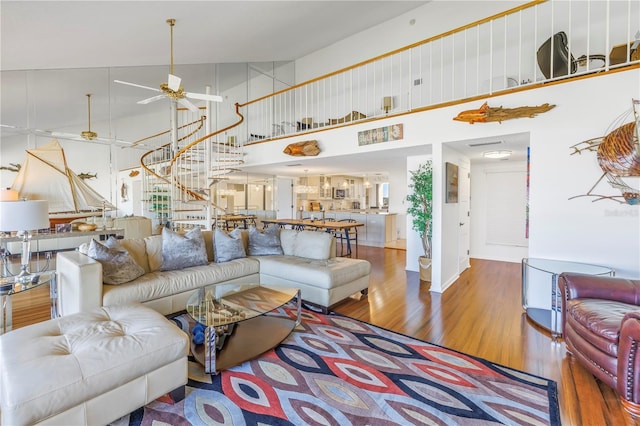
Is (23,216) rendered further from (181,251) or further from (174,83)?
(174,83)

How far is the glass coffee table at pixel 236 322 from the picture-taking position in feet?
7.28

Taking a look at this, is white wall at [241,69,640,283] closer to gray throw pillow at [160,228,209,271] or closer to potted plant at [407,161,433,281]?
potted plant at [407,161,433,281]

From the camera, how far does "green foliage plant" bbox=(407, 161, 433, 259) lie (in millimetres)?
4691

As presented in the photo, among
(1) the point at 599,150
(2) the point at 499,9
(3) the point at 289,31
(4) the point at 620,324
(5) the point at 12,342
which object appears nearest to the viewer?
(5) the point at 12,342

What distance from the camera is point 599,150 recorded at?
2.74m

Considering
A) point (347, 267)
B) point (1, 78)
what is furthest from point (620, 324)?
point (1, 78)

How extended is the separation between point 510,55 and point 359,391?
5954 millimetres

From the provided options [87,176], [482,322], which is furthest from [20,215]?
[87,176]

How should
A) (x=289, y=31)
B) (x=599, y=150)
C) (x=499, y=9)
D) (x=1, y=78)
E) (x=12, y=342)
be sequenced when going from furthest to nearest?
(x=289, y=31) < (x=1, y=78) < (x=499, y=9) < (x=599, y=150) < (x=12, y=342)

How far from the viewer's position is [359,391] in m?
2.02

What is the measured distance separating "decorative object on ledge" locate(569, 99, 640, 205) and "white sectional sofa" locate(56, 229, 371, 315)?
2.65m

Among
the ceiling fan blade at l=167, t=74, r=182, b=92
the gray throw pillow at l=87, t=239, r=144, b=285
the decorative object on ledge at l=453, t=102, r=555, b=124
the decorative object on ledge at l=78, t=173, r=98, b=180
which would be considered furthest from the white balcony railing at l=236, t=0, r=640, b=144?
the decorative object on ledge at l=78, t=173, r=98, b=180

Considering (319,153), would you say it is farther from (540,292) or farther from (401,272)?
(540,292)

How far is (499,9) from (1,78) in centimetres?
931
